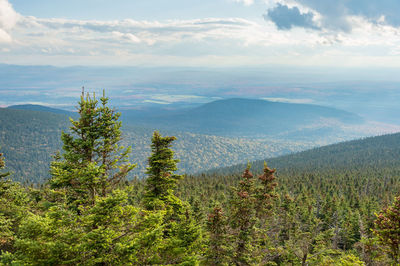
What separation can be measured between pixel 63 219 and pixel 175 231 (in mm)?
11301

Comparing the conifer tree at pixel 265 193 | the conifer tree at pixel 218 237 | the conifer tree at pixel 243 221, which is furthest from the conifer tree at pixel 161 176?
the conifer tree at pixel 265 193

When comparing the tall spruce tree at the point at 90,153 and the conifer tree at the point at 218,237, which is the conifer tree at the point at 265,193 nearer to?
the conifer tree at the point at 218,237

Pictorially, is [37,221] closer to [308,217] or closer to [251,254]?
[251,254]

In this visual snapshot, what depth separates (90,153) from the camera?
19.8 metres

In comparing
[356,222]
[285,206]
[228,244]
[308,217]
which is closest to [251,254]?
[228,244]

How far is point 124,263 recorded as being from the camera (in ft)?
48.1

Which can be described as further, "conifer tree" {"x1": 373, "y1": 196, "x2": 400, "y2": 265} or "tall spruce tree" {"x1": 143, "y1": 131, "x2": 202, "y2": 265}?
"tall spruce tree" {"x1": 143, "y1": 131, "x2": 202, "y2": 265}

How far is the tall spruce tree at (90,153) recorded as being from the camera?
18172 millimetres

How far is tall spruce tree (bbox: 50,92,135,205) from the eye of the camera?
18.2m

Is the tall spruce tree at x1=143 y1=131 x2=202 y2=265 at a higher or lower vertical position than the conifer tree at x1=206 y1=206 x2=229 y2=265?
higher

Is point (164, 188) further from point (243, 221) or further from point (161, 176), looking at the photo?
point (243, 221)

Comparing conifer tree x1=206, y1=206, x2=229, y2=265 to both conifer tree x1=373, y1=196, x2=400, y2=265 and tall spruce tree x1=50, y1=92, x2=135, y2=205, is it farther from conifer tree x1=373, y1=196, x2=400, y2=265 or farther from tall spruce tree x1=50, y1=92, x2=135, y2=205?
conifer tree x1=373, y1=196, x2=400, y2=265

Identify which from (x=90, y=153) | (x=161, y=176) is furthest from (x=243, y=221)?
(x=90, y=153)

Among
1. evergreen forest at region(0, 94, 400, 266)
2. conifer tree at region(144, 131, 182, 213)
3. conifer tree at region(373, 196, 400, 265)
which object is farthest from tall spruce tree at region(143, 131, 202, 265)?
conifer tree at region(373, 196, 400, 265)
